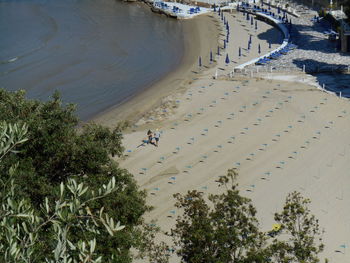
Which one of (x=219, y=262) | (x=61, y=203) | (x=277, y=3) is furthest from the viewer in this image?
(x=277, y=3)

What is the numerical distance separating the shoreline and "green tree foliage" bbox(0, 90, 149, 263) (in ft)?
47.4

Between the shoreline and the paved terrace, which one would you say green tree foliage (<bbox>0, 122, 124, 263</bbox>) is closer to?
the shoreline

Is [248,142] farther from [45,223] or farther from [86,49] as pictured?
[86,49]

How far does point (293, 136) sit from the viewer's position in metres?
28.6

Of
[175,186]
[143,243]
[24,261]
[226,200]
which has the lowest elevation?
[175,186]

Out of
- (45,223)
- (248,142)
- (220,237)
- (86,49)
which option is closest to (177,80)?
(86,49)

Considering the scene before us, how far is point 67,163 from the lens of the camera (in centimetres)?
1658

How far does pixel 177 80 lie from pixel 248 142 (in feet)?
40.5

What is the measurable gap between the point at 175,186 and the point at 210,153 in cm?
344

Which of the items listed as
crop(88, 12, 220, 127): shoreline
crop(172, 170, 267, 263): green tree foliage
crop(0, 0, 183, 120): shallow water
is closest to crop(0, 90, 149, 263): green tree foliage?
crop(172, 170, 267, 263): green tree foliage

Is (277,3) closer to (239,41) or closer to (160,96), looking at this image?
(239,41)

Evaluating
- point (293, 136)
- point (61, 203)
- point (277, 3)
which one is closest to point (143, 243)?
point (61, 203)

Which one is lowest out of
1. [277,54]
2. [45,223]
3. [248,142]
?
[248,142]

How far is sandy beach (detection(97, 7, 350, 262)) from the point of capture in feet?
74.3
